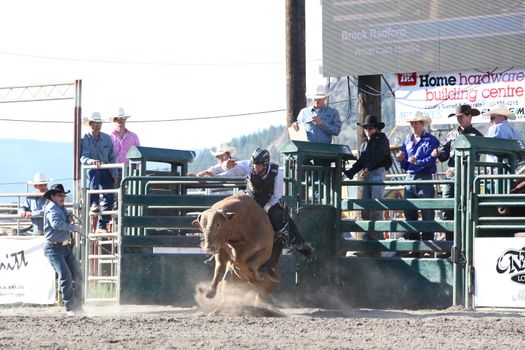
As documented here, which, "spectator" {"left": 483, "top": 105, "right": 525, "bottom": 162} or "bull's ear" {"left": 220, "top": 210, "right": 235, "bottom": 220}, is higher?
"spectator" {"left": 483, "top": 105, "right": 525, "bottom": 162}

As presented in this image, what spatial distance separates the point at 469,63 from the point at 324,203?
6.83m

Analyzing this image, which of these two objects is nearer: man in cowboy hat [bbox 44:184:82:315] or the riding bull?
the riding bull

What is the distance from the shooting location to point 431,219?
14000mm

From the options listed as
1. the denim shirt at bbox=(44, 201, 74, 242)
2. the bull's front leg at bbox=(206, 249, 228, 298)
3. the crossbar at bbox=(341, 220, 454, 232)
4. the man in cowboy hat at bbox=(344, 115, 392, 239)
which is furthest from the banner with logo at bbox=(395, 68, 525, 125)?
the bull's front leg at bbox=(206, 249, 228, 298)

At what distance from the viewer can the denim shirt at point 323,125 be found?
14672mm

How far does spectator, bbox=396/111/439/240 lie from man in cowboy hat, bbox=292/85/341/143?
1.09 meters

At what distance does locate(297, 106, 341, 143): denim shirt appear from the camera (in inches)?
578

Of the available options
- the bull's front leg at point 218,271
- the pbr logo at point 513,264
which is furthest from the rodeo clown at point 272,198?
the pbr logo at point 513,264

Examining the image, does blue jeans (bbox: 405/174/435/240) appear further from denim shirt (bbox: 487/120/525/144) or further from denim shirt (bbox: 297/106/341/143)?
denim shirt (bbox: 297/106/341/143)

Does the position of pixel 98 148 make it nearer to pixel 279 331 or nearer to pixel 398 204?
pixel 398 204

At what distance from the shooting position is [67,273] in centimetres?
1346

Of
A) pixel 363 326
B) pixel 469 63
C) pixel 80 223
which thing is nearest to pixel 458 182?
pixel 363 326

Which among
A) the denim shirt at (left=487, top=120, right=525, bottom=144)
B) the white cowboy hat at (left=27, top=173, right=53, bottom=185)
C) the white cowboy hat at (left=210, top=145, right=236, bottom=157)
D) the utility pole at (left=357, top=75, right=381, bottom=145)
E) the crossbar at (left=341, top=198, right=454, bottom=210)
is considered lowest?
the crossbar at (left=341, top=198, right=454, bottom=210)

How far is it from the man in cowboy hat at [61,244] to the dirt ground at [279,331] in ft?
5.41
